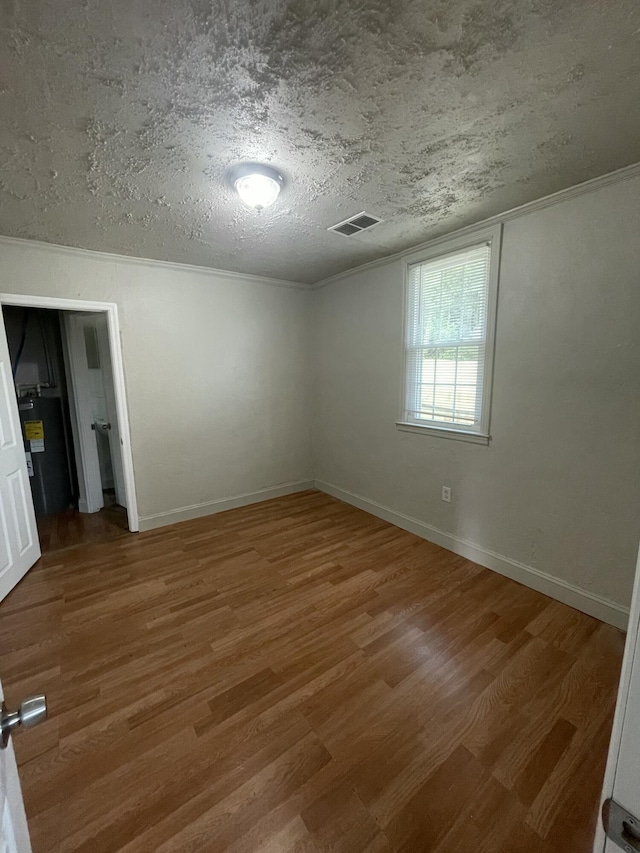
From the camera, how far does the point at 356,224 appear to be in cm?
237

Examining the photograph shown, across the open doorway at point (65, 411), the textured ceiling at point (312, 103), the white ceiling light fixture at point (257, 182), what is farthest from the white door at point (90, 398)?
the white ceiling light fixture at point (257, 182)

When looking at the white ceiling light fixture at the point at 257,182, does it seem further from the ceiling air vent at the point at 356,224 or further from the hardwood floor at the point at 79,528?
the hardwood floor at the point at 79,528

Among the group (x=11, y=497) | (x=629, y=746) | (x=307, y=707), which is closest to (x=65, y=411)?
(x=11, y=497)

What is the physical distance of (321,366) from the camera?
4062 mm

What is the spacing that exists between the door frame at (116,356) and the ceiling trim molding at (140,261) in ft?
1.15

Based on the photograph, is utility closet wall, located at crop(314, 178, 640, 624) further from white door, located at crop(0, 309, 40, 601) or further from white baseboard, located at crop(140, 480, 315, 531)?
white door, located at crop(0, 309, 40, 601)

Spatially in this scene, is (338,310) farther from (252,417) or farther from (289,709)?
(289,709)

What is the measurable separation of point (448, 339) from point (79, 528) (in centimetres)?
382

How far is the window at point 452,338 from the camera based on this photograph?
247 cm

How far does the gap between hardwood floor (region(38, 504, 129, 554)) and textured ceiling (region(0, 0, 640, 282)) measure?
8.20 feet

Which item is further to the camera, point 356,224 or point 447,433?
point 447,433

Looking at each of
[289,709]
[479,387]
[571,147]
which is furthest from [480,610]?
[571,147]

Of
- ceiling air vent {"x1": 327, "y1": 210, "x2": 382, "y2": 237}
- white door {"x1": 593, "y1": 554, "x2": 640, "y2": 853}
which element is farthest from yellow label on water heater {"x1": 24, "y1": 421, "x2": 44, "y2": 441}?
white door {"x1": 593, "y1": 554, "x2": 640, "y2": 853}

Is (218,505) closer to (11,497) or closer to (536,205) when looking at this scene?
(11,497)
